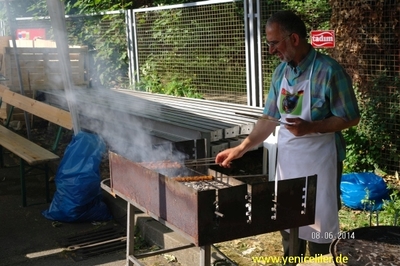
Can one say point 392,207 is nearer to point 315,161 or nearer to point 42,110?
point 315,161

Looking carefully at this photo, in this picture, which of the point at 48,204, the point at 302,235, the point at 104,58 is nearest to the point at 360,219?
the point at 302,235

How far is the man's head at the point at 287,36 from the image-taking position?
331cm

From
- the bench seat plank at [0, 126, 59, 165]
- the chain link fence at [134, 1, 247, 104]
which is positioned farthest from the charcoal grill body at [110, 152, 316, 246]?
the chain link fence at [134, 1, 247, 104]

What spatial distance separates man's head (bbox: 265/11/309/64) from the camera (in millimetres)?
3307

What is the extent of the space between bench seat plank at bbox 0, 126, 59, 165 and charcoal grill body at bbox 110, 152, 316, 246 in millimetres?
3211

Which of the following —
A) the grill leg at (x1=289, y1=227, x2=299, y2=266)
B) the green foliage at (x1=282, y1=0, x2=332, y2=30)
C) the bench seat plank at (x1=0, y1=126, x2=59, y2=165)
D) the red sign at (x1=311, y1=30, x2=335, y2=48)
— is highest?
the green foliage at (x1=282, y1=0, x2=332, y2=30)

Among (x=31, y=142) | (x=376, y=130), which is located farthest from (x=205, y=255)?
(x=31, y=142)

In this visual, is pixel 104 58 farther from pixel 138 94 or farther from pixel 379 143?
pixel 379 143

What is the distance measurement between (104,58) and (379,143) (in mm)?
7162

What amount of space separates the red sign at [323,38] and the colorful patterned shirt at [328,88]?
353 cm

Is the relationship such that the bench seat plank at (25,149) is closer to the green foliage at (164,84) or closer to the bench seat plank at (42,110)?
the bench seat plank at (42,110)

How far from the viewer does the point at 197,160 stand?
393cm

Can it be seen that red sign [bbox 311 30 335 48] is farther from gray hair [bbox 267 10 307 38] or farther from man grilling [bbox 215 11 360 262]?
gray hair [bbox 267 10 307 38]

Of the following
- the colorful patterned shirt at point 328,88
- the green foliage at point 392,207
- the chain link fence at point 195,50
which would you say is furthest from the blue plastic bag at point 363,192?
the chain link fence at point 195,50
